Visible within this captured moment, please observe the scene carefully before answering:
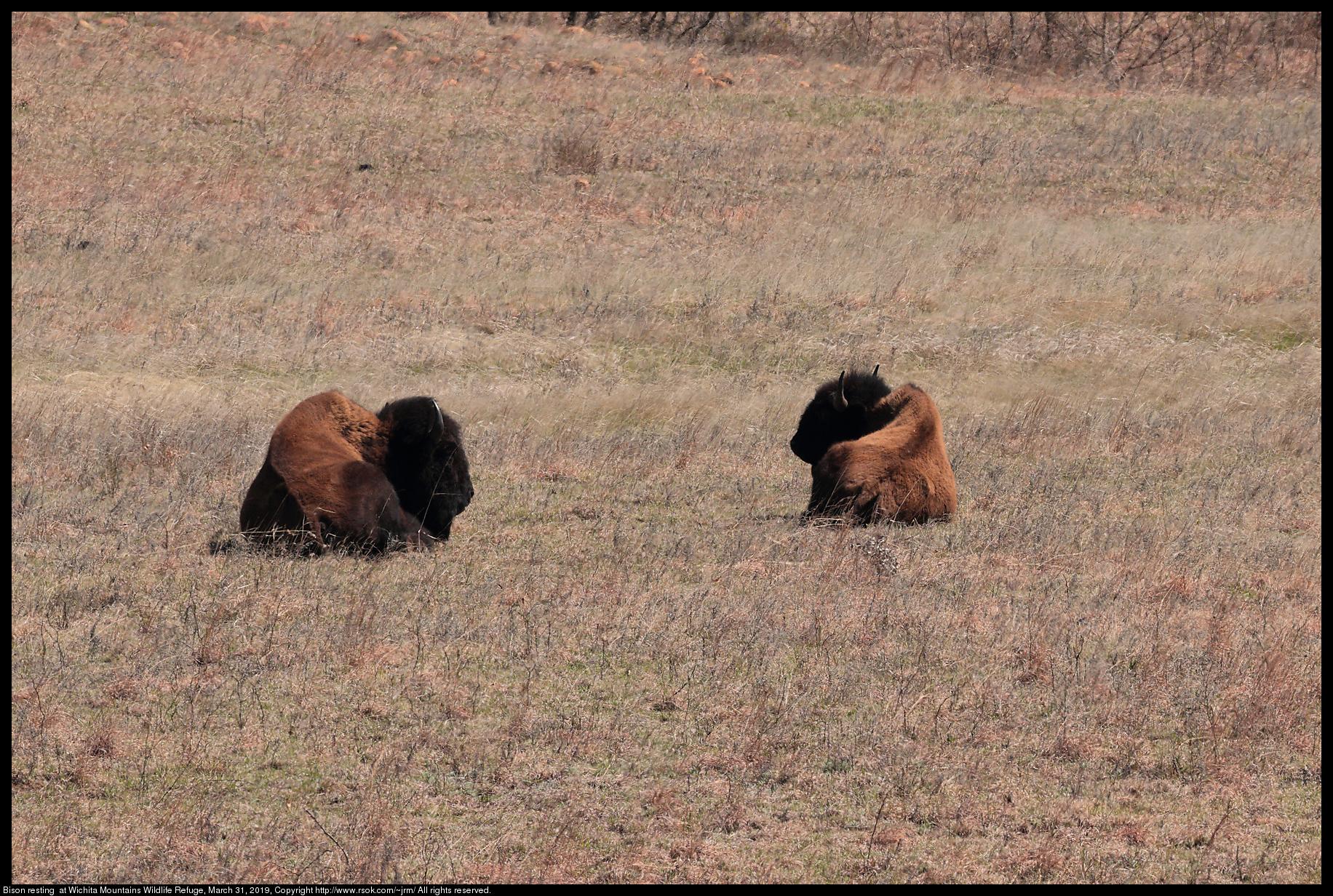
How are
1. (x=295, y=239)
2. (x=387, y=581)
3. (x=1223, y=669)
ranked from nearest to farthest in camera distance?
(x=1223, y=669), (x=387, y=581), (x=295, y=239)

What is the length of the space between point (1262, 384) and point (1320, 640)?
37.7ft

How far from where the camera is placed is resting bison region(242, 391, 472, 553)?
884 centimetres

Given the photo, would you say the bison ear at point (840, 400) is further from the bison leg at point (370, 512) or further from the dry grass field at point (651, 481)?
the bison leg at point (370, 512)

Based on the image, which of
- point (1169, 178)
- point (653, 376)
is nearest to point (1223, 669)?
point (653, 376)

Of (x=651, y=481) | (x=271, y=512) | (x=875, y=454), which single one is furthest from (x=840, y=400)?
(x=271, y=512)

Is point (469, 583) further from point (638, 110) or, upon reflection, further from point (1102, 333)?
point (638, 110)

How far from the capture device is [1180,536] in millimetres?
10305

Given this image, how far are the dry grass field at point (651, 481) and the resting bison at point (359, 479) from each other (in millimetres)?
261

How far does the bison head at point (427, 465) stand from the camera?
30.6ft

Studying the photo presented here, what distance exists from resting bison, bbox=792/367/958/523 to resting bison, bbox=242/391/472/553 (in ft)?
9.31

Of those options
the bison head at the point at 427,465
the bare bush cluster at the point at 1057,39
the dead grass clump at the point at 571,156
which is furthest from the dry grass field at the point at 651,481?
the bare bush cluster at the point at 1057,39

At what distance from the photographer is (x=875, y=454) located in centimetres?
1040

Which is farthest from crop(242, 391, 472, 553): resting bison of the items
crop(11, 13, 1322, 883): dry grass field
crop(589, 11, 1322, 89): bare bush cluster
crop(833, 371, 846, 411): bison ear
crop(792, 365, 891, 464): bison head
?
crop(589, 11, 1322, 89): bare bush cluster
